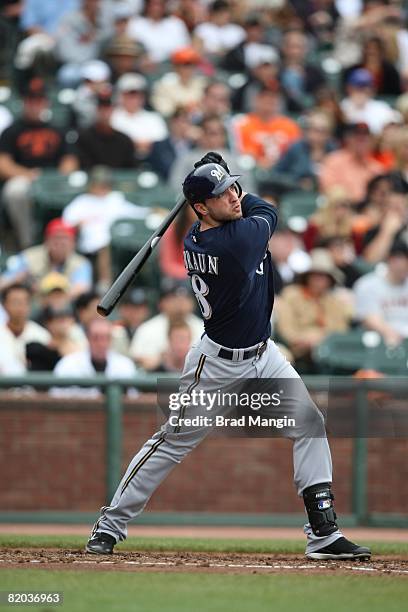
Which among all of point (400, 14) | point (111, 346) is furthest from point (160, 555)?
point (400, 14)

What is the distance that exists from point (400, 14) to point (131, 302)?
670 centimetres

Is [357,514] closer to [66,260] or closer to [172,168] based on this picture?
[66,260]

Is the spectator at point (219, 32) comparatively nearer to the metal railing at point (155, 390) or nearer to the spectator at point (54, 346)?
the spectator at point (54, 346)

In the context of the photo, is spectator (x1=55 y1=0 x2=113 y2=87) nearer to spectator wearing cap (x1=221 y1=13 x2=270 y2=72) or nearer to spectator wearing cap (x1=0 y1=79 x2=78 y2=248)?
spectator wearing cap (x1=0 y1=79 x2=78 y2=248)

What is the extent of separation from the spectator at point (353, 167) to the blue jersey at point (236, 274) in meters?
6.35

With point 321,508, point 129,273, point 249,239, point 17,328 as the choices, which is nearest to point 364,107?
point 17,328

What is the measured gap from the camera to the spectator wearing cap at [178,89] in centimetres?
1360

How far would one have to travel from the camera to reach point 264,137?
13.3 meters

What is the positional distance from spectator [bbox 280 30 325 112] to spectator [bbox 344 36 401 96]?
1.45ft

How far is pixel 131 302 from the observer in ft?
34.9

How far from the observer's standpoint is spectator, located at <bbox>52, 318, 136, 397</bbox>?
962cm

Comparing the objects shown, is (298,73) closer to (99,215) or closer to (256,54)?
(256,54)

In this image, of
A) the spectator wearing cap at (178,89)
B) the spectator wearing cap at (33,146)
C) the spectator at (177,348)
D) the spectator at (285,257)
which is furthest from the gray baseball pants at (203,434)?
Answer: the spectator wearing cap at (178,89)

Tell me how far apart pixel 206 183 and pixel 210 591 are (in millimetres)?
1941
